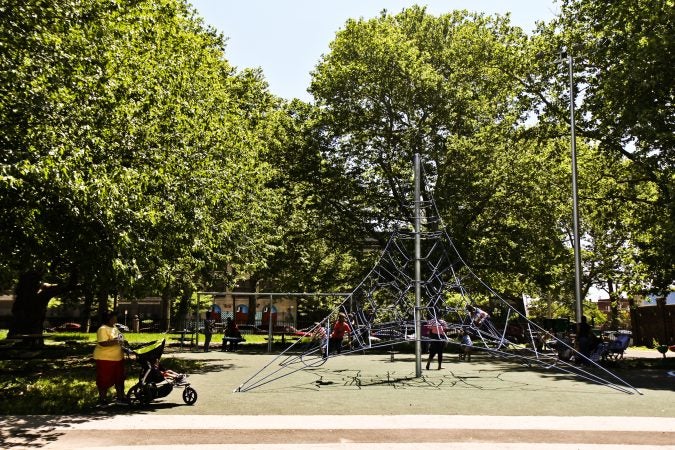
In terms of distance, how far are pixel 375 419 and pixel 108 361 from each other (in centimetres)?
527

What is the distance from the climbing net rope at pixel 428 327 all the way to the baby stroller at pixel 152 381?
2071 mm

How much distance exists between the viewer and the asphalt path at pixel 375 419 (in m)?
8.23

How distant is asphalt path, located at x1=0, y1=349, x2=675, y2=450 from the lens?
823 centimetres

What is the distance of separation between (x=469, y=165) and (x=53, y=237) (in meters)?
22.0

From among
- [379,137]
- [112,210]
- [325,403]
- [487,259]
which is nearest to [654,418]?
[325,403]

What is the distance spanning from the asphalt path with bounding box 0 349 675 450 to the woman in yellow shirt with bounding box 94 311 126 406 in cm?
63

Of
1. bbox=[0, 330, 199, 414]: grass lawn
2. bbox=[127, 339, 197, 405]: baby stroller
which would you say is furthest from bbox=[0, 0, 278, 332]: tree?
bbox=[0, 330, 199, 414]: grass lawn

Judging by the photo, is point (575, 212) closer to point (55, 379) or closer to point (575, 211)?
point (575, 211)

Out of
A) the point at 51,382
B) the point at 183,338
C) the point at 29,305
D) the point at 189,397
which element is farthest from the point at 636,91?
the point at 29,305

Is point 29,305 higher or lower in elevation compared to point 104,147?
lower

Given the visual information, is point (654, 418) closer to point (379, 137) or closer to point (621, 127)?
point (621, 127)

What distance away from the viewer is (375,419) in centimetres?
961

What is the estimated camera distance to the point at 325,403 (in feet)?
37.3

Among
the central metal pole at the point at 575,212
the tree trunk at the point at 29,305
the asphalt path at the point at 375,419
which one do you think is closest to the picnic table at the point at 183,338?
the tree trunk at the point at 29,305
